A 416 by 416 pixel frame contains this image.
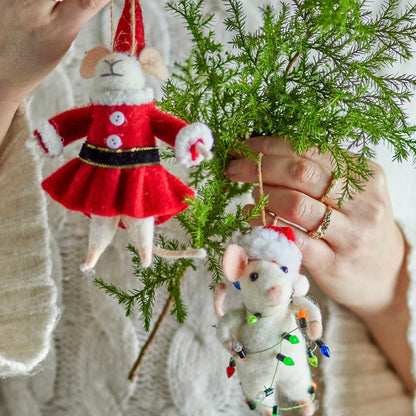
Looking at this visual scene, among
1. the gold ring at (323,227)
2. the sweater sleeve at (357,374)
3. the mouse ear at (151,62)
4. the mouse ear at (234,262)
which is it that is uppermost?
the mouse ear at (151,62)

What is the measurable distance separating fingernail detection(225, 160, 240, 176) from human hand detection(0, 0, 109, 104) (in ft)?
0.90

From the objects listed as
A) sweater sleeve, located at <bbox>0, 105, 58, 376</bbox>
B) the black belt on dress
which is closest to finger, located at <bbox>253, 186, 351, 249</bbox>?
the black belt on dress

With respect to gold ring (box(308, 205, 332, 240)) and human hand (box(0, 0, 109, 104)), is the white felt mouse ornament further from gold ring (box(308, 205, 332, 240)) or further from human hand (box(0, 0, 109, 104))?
human hand (box(0, 0, 109, 104))

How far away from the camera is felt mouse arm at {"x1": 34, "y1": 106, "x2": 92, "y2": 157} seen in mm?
→ 508

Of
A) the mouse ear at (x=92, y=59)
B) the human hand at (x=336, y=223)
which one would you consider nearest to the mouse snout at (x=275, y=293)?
the human hand at (x=336, y=223)

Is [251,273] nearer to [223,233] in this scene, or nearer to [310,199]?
[223,233]

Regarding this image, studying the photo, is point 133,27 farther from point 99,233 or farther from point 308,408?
point 308,408

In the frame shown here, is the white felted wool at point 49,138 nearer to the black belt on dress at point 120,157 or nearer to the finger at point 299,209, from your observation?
the black belt on dress at point 120,157

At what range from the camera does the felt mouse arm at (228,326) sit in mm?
557

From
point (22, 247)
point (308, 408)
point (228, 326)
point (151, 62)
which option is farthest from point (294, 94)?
point (22, 247)

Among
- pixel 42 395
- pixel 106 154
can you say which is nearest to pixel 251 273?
pixel 106 154

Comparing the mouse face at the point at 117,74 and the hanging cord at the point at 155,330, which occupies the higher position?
the mouse face at the point at 117,74

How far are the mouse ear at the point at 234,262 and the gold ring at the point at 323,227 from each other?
0.24 meters

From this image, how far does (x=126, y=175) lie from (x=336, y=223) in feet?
1.32
